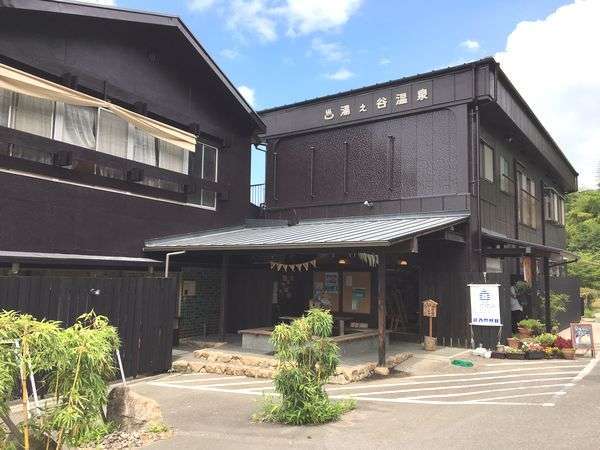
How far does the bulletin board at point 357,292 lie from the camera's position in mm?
16047

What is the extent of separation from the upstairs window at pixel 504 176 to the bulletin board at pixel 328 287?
6.18m

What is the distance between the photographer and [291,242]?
35.3 feet

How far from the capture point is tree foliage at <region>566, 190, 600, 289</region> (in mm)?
33250

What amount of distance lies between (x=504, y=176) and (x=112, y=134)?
12.3 m

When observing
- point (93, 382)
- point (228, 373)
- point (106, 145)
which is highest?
point (106, 145)

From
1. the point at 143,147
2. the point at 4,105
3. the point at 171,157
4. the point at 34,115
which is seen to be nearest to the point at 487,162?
the point at 171,157

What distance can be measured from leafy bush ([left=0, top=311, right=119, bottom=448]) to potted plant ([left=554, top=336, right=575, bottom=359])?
1080cm

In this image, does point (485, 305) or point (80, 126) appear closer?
point (80, 126)

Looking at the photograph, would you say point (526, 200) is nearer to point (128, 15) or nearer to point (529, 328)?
point (529, 328)

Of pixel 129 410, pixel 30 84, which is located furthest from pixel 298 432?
pixel 30 84

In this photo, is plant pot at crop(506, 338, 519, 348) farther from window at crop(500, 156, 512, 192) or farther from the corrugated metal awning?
window at crop(500, 156, 512, 192)

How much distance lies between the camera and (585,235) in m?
43.2

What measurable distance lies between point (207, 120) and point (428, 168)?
667cm

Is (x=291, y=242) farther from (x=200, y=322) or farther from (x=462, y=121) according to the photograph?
(x=462, y=121)
